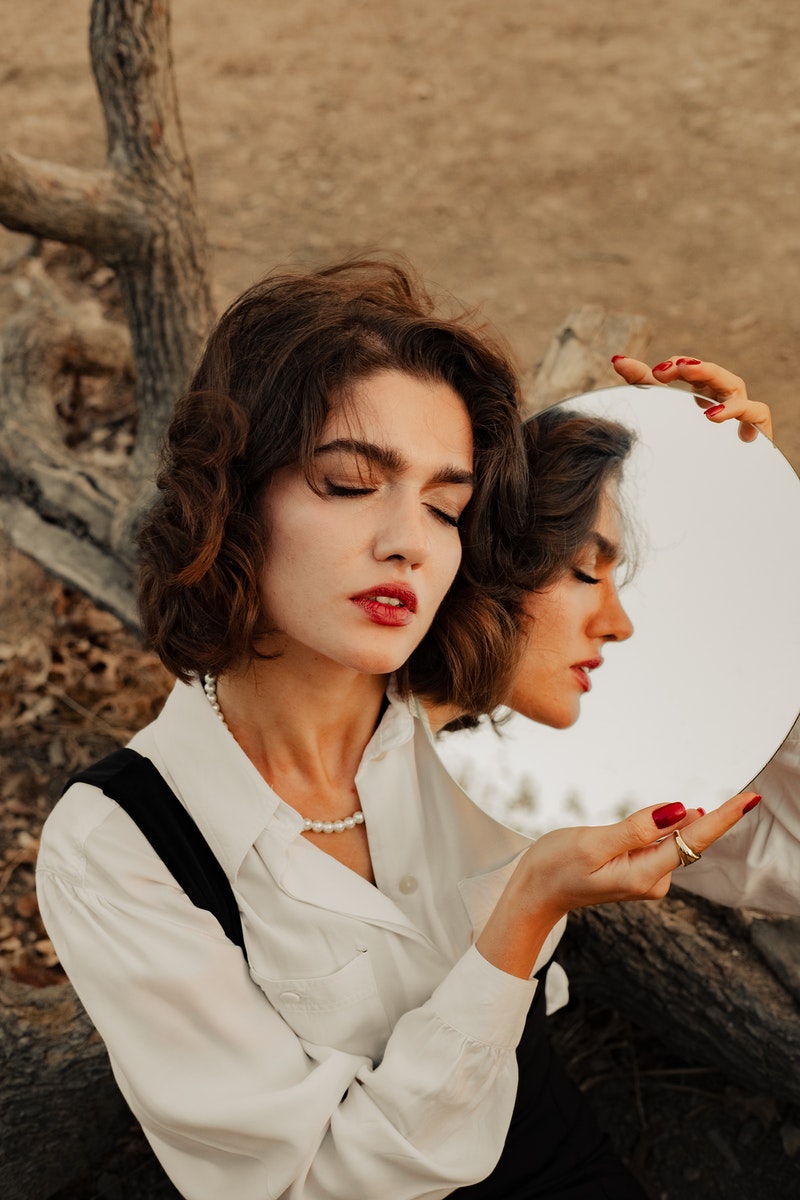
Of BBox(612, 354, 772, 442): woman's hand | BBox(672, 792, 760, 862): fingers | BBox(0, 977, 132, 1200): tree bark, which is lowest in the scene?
BBox(0, 977, 132, 1200): tree bark

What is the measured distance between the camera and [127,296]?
11.8 ft

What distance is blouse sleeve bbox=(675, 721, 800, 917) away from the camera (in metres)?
2.00

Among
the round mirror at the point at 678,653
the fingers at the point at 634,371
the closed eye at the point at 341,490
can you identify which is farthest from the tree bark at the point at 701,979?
the closed eye at the point at 341,490

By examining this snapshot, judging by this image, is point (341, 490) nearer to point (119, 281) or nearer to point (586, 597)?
point (586, 597)

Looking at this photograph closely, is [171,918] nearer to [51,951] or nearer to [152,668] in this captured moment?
[51,951]

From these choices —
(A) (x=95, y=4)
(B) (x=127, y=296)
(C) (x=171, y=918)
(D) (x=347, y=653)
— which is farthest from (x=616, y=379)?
(C) (x=171, y=918)

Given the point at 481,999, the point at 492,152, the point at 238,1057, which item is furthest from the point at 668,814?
the point at 492,152

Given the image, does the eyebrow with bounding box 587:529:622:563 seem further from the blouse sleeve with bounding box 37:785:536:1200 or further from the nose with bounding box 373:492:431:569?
the blouse sleeve with bounding box 37:785:536:1200

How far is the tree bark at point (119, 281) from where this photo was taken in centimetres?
318

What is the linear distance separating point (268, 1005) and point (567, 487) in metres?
0.99

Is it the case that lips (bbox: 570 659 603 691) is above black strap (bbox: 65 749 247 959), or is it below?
above

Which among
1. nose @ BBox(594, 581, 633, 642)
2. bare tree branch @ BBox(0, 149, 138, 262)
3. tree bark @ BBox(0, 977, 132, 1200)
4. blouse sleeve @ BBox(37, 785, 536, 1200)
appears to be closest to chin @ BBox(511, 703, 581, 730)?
nose @ BBox(594, 581, 633, 642)

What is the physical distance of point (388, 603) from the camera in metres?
1.73

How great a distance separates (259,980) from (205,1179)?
0.99 ft
